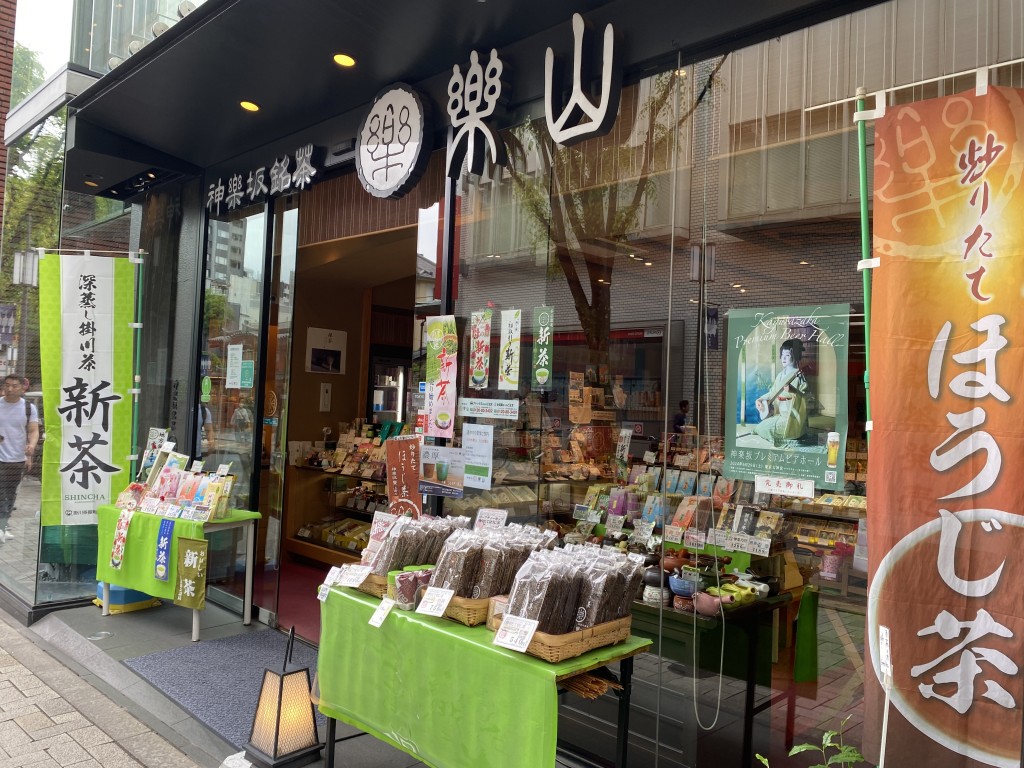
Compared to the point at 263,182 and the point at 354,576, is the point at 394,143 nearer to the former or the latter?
the point at 263,182

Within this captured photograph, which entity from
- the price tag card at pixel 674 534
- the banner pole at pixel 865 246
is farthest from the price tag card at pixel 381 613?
the banner pole at pixel 865 246

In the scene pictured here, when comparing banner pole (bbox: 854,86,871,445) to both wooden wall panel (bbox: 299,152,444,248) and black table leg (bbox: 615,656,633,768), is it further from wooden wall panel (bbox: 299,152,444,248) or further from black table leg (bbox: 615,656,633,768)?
wooden wall panel (bbox: 299,152,444,248)

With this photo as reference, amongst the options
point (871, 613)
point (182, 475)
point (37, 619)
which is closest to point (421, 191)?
point (182, 475)

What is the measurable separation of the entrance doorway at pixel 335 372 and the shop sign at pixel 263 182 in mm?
766

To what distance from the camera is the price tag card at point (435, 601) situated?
2.73 meters

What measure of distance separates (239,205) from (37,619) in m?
3.67

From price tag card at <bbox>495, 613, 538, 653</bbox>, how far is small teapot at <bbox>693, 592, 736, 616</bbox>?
1.06 meters

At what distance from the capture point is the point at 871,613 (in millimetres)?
2377

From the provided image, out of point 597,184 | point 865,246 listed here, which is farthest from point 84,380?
point 865,246

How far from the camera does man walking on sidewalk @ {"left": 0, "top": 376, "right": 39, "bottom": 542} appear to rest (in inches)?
248

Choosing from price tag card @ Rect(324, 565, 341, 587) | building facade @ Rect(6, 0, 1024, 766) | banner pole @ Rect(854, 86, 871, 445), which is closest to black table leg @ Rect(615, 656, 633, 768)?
building facade @ Rect(6, 0, 1024, 766)

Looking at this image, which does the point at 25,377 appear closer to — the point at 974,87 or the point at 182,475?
the point at 182,475

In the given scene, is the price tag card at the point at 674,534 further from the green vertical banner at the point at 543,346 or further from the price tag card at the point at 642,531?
the green vertical banner at the point at 543,346

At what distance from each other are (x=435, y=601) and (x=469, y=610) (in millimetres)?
141
